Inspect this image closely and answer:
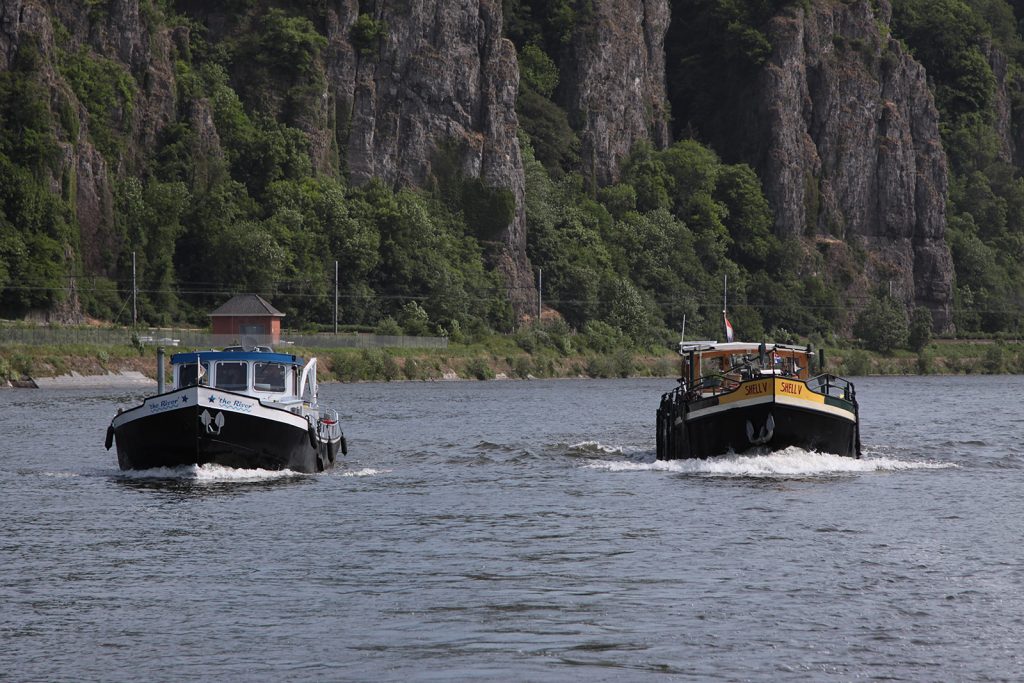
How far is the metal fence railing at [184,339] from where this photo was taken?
130 meters

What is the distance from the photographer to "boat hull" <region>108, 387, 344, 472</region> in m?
50.5

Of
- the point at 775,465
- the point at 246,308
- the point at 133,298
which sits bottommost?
the point at 775,465

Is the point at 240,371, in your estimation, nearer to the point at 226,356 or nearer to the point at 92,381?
the point at 226,356

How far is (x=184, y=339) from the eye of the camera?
486ft

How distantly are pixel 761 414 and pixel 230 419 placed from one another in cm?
1709

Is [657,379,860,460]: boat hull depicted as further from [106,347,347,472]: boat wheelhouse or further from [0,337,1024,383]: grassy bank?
[0,337,1024,383]: grassy bank

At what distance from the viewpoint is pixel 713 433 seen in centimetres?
5572

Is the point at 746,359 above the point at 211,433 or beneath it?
above

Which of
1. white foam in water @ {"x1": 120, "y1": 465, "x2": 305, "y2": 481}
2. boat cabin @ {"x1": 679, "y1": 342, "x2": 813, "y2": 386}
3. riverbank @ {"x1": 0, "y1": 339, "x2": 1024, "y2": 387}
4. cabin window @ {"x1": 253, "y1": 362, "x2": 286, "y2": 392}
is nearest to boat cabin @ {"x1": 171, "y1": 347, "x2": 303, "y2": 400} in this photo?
cabin window @ {"x1": 253, "y1": 362, "x2": 286, "y2": 392}

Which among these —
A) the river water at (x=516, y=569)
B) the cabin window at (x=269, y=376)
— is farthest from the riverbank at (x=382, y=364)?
the cabin window at (x=269, y=376)

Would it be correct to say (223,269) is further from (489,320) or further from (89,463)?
(89,463)

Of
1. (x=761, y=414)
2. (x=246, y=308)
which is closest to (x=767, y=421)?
(x=761, y=414)

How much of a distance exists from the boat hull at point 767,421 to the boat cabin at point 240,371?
13.8 metres

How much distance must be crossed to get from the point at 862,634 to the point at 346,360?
122699 millimetres
